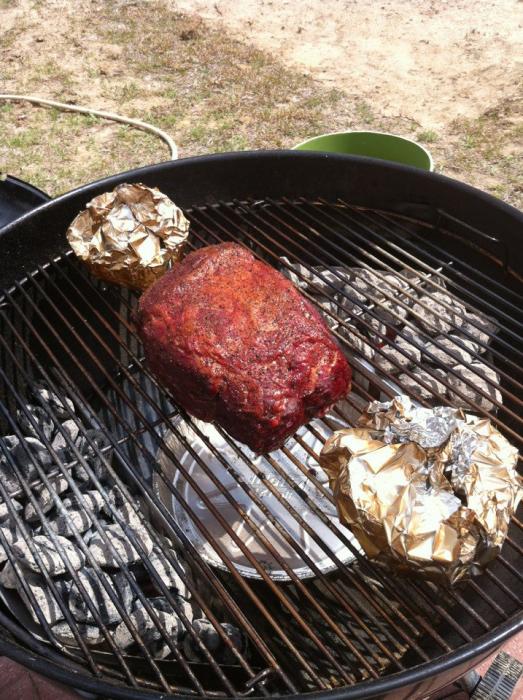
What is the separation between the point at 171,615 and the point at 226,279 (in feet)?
4.17

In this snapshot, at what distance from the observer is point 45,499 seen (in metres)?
2.42

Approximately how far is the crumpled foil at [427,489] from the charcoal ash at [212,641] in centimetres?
72

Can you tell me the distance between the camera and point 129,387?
315cm

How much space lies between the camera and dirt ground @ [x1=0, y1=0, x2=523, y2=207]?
246 inches

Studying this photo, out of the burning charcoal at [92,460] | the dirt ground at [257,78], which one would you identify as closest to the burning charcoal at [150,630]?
the burning charcoal at [92,460]

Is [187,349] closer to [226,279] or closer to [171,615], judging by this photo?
[226,279]

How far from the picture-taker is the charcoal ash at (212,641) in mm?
2094

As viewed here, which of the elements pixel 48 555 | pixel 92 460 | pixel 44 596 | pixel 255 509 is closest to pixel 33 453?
pixel 92 460

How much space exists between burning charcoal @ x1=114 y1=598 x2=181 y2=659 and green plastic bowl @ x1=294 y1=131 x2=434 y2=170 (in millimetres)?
3042

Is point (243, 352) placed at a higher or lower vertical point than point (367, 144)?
lower

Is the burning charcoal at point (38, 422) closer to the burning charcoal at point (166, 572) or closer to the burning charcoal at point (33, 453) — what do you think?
the burning charcoal at point (33, 453)

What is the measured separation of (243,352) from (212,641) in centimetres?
106

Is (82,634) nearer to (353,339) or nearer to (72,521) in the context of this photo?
(72,521)

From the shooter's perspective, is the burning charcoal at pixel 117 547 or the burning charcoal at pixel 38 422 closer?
the burning charcoal at pixel 117 547
